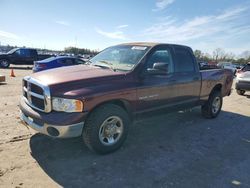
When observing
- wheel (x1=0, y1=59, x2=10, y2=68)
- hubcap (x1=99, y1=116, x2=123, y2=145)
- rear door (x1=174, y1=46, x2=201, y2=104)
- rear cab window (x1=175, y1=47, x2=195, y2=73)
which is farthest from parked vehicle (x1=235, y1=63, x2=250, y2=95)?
wheel (x1=0, y1=59, x2=10, y2=68)

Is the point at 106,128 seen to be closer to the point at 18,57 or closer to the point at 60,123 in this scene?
the point at 60,123

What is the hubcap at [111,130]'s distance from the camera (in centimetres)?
412

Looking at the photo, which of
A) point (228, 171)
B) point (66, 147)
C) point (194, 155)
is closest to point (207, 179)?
point (228, 171)

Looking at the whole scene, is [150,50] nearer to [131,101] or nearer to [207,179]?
[131,101]

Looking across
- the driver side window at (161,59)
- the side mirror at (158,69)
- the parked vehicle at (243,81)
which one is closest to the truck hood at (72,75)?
the side mirror at (158,69)

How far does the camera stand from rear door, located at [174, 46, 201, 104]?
18.4 feet

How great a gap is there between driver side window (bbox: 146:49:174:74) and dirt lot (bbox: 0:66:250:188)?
152cm

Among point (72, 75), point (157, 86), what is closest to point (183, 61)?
point (157, 86)

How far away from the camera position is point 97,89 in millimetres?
3918

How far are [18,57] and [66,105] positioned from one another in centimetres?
2194

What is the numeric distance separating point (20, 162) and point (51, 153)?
1.70ft

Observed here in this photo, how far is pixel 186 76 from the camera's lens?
19.0 ft

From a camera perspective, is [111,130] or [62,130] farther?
[111,130]

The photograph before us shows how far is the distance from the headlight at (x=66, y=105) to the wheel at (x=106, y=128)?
12.6 inches
